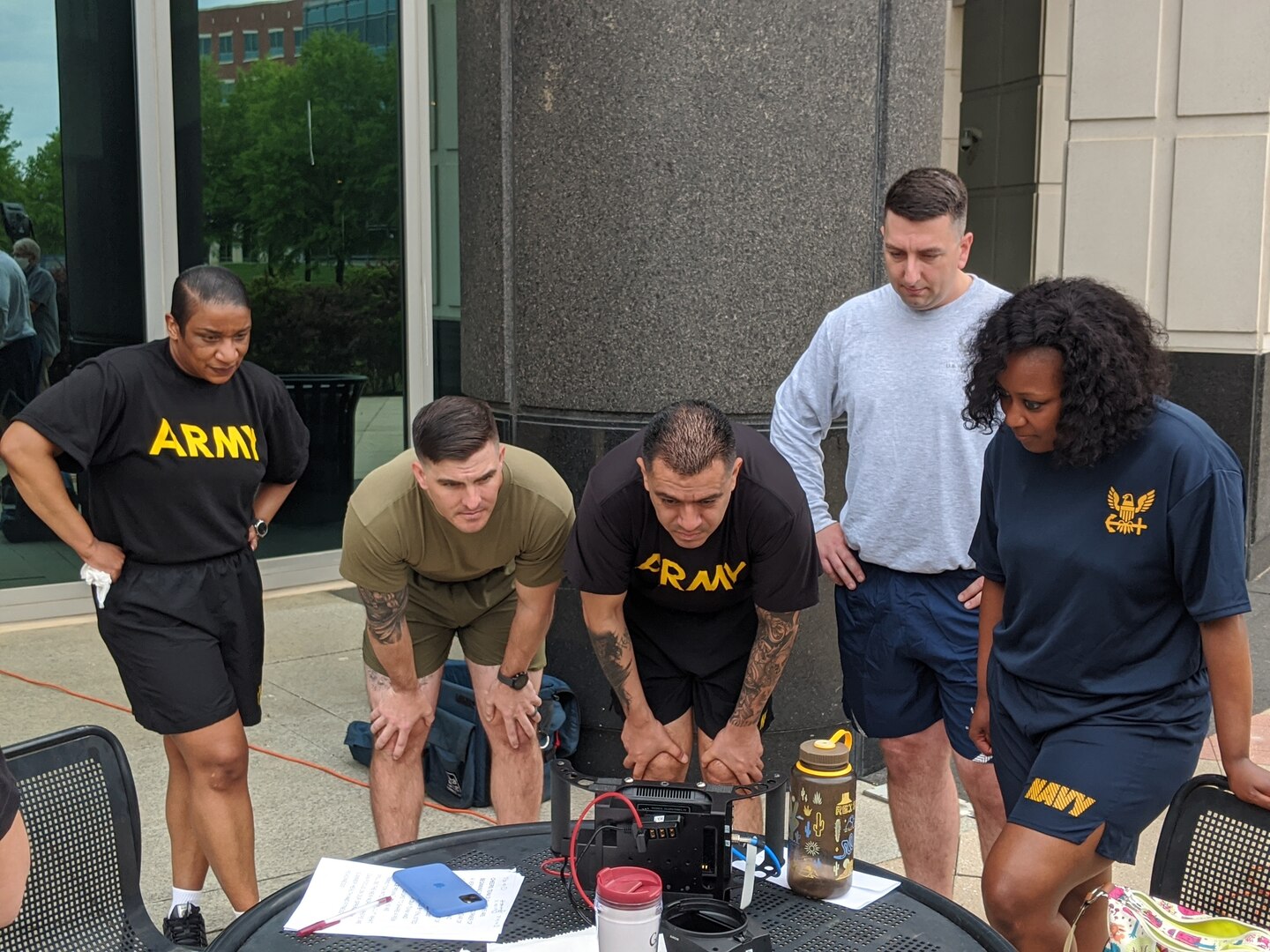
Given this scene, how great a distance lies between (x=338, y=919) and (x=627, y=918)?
0.60 m

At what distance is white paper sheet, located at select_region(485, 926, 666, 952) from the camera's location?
7.36 ft

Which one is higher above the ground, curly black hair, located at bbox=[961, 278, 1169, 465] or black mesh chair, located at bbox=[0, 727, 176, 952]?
curly black hair, located at bbox=[961, 278, 1169, 465]

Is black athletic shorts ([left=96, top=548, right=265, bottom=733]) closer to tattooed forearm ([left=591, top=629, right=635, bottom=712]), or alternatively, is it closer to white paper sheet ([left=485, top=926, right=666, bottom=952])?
tattooed forearm ([left=591, top=629, right=635, bottom=712])

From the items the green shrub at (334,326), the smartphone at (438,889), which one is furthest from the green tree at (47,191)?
the smartphone at (438,889)

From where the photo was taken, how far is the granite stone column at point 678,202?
455 cm

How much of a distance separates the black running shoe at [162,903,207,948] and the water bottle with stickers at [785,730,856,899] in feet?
5.87

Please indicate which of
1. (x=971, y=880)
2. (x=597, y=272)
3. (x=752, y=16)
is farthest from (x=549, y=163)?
(x=971, y=880)

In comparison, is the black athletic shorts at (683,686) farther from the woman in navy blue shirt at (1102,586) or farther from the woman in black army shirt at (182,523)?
the woman in black army shirt at (182,523)

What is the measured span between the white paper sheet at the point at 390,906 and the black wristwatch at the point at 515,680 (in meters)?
1.26

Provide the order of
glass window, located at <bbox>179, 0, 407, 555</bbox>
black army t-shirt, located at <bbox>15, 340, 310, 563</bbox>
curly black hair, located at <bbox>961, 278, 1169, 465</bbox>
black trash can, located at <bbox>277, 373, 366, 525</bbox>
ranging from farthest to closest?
black trash can, located at <bbox>277, 373, 366, 525</bbox> → glass window, located at <bbox>179, 0, 407, 555</bbox> → black army t-shirt, located at <bbox>15, 340, 310, 563</bbox> → curly black hair, located at <bbox>961, 278, 1169, 465</bbox>

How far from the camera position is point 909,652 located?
3.50 meters

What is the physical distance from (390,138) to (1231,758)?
242 inches

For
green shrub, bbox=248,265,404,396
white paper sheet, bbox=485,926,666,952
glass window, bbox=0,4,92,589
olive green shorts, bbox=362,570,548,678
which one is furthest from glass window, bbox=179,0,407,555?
white paper sheet, bbox=485,926,666,952

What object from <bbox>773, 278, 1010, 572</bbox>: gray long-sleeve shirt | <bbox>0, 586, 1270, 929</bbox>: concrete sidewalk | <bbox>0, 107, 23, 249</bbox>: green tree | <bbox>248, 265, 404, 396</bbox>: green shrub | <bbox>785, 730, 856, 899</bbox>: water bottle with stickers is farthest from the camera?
<bbox>248, 265, 404, 396</bbox>: green shrub
